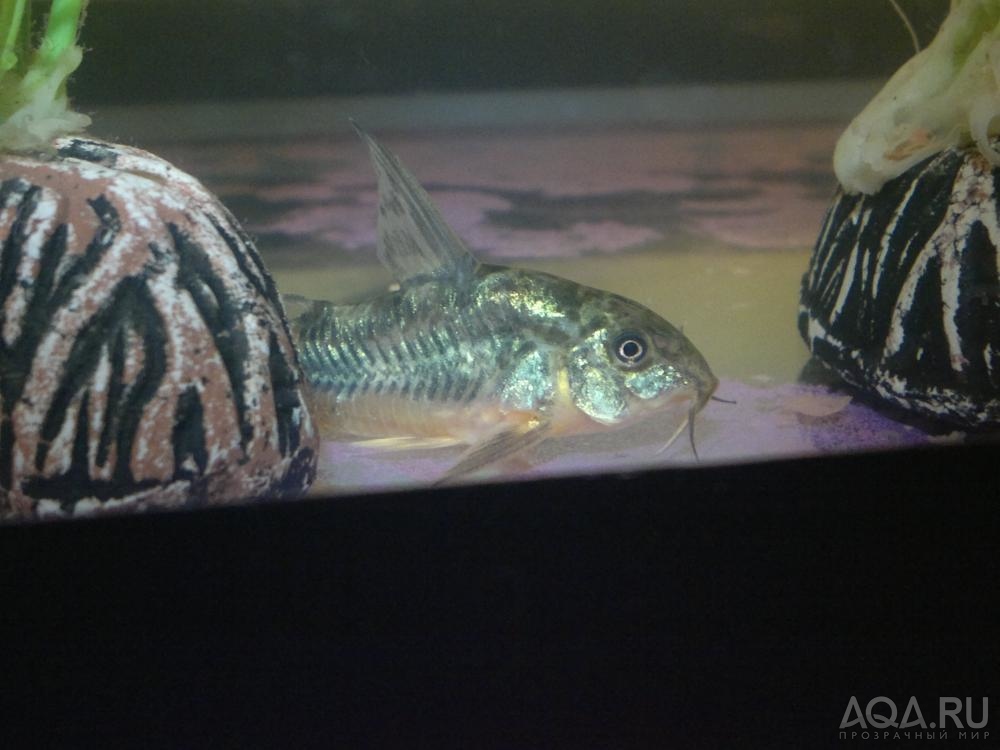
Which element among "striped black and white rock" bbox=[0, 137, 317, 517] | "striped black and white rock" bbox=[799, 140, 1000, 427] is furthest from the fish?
"striped black and white rock" bbox=[799, 140, 1000, 427]

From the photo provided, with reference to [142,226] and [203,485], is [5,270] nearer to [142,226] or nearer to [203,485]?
[142,226]

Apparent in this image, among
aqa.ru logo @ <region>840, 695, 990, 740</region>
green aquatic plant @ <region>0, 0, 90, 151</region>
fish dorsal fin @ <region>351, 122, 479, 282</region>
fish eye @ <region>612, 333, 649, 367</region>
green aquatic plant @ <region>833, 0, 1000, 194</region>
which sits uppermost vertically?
green aquatic plant @ <region>833, 0, 1000, 194</region>

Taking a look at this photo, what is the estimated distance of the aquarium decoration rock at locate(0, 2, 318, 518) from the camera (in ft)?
5.04

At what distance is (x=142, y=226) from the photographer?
1669 millimetres

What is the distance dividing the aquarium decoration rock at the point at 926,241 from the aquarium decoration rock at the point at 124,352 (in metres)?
1.57

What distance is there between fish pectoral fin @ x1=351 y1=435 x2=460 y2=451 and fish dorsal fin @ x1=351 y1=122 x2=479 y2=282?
0.43 meters

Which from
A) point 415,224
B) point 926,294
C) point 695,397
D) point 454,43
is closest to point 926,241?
point 926,294

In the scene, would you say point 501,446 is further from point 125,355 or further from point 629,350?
point 125,355

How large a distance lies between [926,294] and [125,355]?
1.91 m

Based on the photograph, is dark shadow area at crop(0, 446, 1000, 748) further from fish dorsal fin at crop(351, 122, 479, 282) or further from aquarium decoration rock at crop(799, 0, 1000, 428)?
fish dorsal fin at crop(351, 122, 479, 282)

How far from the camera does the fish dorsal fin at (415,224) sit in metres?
2.09

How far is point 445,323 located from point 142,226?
2.45ft

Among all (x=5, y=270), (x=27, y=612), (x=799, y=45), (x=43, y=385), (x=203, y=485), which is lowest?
(x=27, y=612)

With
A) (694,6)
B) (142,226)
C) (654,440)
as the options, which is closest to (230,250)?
(142,226)
